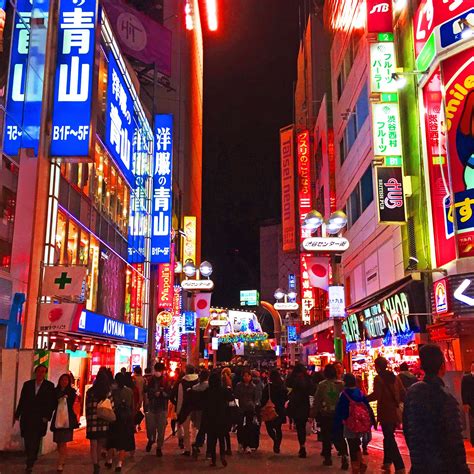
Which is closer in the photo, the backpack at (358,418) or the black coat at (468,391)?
the backpack at (358,418)

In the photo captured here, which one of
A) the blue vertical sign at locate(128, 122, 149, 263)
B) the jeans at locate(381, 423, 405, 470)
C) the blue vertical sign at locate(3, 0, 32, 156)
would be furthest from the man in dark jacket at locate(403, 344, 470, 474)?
the blue vertical sign at locate(128, 122, 149, 263)

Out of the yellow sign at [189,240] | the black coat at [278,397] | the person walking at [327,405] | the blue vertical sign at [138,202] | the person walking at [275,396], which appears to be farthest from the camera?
the yellow sign at [189,240]

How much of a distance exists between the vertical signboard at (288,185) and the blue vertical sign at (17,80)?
90.7ft

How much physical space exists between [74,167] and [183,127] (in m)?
39.5

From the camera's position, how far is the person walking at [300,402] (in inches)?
465

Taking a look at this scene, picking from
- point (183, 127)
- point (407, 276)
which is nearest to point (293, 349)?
point (183, 127)

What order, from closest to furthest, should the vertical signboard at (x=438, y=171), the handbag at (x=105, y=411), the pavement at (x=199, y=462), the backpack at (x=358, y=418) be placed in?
the backpack at (x=358, y=418), the handbag at (x=105, y=411), the pavement at (x=199, y=462), the vertical signboard at (x=438, y=171)

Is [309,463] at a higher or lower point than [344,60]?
lower

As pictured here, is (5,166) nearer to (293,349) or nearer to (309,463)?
(309,463)

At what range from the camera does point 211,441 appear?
429 inches

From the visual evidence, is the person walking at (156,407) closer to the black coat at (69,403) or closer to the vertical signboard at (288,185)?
the black coat at (69,403)

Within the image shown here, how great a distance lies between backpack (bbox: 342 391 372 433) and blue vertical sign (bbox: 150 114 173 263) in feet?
73.7

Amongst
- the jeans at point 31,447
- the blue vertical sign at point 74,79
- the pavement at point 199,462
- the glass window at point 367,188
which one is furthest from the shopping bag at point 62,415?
the glass window at point 367,188

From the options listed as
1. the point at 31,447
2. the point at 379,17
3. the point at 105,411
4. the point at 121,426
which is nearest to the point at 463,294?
the point at 121,426
